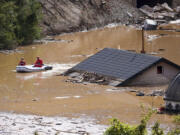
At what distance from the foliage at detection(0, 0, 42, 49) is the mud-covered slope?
5455 mm

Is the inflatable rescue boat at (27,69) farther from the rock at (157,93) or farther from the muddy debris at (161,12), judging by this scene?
the muddy debris at (161,12)

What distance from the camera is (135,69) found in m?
29.7

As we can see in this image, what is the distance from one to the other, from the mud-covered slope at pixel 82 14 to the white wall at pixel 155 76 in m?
27.4

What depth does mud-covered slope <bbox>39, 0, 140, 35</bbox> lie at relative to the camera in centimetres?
5828

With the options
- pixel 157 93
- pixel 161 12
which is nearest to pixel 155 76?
pixel 157 93

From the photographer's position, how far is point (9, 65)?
38.2 meters

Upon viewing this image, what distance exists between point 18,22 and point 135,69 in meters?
22.3

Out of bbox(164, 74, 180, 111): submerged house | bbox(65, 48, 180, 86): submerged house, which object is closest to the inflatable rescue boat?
bbox(65, 48, 180, 86): submerged house

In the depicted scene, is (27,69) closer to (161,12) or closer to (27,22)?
(27,22)

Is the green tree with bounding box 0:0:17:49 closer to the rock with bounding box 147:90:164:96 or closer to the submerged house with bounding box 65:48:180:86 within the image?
the submerged house with bounding box 65:48:180:86

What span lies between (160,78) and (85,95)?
4443 millimetres

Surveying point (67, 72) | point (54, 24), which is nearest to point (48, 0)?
point (54, 24)

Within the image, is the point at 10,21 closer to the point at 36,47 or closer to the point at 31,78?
the point at 36,47

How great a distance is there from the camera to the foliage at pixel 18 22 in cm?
4616
